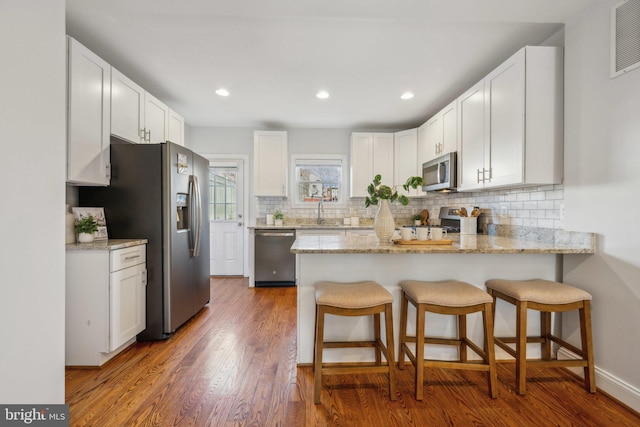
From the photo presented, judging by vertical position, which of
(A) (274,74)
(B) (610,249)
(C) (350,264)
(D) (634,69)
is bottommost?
(C) (350,264)

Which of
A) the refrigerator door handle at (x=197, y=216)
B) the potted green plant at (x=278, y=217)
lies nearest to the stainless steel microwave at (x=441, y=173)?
the potted green plant at (x=278, y=217)

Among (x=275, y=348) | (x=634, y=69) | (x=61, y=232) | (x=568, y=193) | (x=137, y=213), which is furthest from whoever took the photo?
(x=137, y=213)

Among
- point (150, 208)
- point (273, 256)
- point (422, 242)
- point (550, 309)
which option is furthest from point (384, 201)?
point (273, 256)

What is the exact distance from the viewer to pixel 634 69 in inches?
60.4

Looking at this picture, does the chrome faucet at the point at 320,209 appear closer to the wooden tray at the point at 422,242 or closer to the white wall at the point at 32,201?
the wooden tray at the point at 422,242

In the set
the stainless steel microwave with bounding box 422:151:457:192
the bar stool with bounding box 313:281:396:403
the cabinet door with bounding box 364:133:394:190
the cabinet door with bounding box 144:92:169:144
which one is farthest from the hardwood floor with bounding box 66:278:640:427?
the cabinet door with bounding box 364:133:394:190

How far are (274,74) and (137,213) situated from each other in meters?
1.81

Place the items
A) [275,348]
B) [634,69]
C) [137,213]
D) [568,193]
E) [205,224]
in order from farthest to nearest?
[205,224]
[137,213]
[275,348]
[568,193]
[634,69]

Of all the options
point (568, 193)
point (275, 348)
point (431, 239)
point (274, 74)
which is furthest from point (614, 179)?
point (274, 74)

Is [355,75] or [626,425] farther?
[355,75]

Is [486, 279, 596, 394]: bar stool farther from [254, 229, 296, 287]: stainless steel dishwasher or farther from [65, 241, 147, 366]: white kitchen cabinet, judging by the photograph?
[254, 229, 296, 287]: stainless steel dishwasher

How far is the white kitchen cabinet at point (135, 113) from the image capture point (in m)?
2.40

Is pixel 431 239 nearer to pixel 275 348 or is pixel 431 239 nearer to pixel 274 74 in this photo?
pixel 275 348

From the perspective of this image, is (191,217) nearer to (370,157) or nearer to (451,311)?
(451,311)
